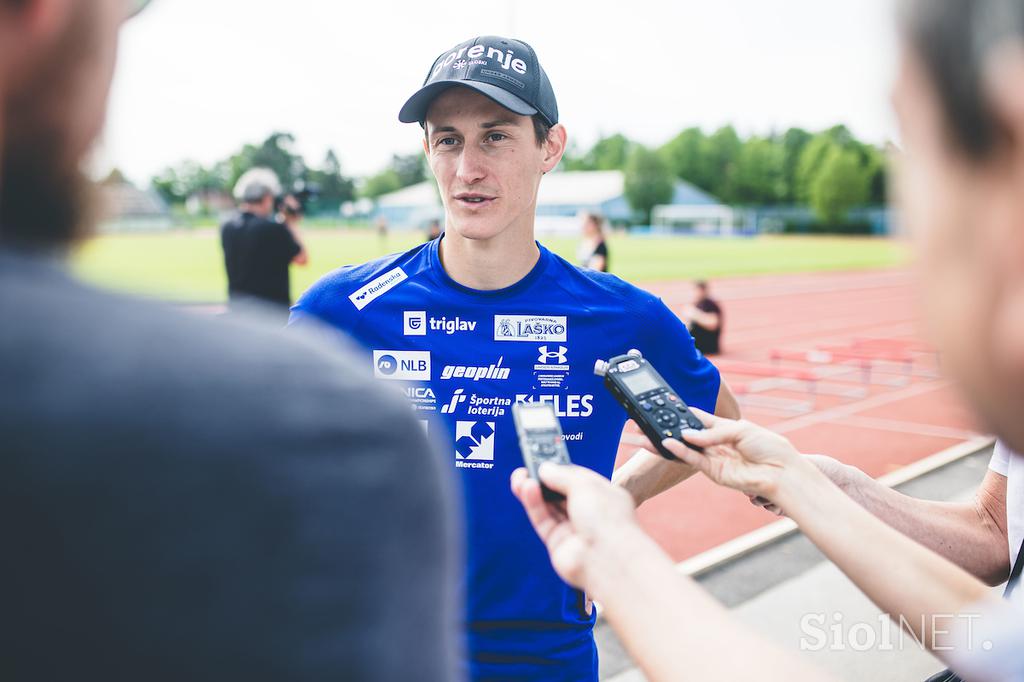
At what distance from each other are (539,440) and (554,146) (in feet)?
4.86

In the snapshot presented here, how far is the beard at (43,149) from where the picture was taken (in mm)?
626

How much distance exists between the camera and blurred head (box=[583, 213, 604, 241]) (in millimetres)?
11297

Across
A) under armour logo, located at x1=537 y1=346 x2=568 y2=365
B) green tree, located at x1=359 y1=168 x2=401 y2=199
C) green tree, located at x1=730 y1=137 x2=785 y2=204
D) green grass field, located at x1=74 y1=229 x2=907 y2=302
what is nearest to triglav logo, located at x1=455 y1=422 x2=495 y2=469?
under armour logo, located at x1=537 y1=346 x2=568 y2=365

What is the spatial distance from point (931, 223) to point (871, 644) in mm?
4030

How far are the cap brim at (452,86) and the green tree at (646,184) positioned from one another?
93.6m

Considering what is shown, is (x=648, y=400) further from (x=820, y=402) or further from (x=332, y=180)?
(x=332, y=180)

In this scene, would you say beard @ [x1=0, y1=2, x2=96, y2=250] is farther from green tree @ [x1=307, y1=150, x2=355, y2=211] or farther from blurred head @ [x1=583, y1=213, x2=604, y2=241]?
green tree @ [x1=307, y1=150, x2=355, y2=211]

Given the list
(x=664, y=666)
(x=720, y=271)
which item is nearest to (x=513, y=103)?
(x=664, y=666)

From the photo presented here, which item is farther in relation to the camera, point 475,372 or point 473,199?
point 473,199

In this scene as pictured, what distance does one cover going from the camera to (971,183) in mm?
704

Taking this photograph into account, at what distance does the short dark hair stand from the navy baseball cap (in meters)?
1.58

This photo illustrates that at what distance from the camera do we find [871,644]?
161 inches

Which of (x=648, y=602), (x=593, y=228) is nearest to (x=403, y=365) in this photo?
(x=648, y=602)

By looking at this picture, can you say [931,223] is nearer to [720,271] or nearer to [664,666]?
[664,666]
